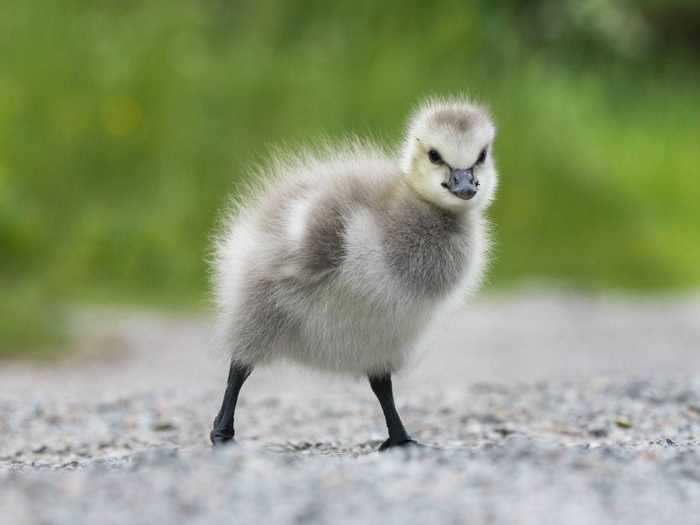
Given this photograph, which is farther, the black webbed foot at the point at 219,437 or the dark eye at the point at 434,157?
the black webbed foot at the point at 219,437

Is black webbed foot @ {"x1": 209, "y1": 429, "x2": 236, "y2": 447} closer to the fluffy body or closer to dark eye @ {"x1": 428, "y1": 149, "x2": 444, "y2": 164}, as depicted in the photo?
the fluffy body

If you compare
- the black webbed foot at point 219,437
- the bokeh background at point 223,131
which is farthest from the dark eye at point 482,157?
the bokeh background at point 223,131

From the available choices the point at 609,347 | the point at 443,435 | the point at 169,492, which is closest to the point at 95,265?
the point at 609,347

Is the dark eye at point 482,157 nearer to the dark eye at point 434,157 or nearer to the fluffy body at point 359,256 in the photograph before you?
the fluffy body at point 359,256

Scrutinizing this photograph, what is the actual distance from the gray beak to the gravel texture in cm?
60

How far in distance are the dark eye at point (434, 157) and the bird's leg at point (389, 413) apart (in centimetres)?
84

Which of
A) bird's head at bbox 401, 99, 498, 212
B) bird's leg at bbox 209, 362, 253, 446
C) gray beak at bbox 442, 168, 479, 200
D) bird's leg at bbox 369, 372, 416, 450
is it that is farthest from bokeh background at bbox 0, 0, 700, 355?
gray beak at bbox 442, 168, 479, 200

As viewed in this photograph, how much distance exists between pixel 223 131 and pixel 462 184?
8.02m

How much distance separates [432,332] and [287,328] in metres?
0.56

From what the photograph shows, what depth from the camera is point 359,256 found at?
4.86 metres

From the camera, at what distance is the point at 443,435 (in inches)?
237

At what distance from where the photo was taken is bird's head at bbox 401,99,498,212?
4.96 m

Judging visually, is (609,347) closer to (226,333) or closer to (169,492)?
(226,333)

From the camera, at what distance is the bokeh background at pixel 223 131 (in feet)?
38.2
